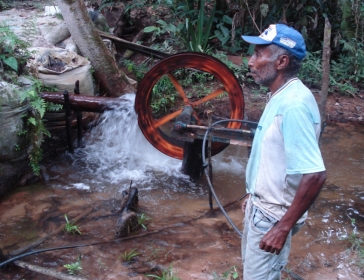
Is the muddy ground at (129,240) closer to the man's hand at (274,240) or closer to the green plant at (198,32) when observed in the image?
the man's hand at (274,240)

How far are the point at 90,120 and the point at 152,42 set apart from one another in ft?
10.2

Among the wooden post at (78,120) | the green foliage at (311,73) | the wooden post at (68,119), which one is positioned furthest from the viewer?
the green foliage at (311,73)

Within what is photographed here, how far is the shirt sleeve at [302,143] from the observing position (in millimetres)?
1890

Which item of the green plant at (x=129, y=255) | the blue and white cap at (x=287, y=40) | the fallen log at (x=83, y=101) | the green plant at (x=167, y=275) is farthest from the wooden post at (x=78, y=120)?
the blue and white cap at (x=287, y=40)

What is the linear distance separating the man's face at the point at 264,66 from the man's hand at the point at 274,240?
751mm

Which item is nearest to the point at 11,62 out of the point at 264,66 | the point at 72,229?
the point at 72,229

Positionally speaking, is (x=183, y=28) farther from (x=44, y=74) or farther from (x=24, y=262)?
(x=24, y=262)

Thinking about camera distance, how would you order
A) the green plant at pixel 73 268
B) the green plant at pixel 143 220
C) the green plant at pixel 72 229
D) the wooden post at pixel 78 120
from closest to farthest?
the green plant at pixel 73 268
the green plant at pixel 72 229
the green plant at pixel 143 220
the wooden post at pixel 78 120

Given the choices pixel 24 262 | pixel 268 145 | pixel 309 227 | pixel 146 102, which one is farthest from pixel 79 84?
pixel 268 145

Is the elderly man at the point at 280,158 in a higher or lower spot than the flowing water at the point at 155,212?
higher

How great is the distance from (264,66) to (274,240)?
2.89ft

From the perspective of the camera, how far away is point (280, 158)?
6.74 feet

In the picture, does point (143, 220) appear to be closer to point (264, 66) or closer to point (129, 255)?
point (129, 255)

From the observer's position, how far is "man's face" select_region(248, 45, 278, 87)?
6.93 ft
